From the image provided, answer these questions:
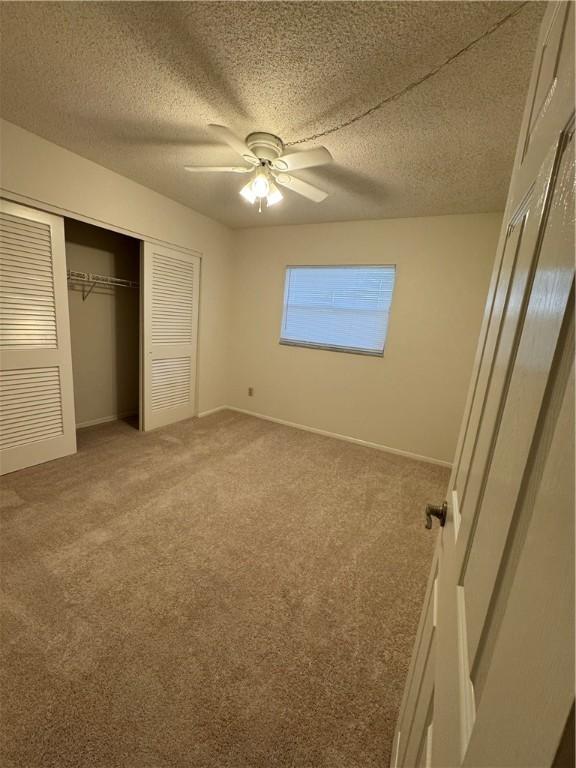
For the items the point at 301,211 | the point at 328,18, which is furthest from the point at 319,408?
the point at 328,18

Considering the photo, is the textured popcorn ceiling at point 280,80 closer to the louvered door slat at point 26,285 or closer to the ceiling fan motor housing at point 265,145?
the ceiling fan motor housing at point 265,145

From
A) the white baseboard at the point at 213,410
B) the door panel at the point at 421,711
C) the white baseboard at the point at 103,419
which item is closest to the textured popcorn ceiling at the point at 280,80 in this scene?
the door panel at the point at 421,711

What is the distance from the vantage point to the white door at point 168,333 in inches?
125

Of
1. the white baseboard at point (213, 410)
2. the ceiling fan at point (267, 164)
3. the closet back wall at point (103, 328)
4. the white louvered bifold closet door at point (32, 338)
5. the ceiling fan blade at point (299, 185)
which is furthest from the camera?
the white baseboard at point (213, 410)

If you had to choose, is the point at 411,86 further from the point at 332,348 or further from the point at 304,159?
the point at 332,348

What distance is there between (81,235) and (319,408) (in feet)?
10.3

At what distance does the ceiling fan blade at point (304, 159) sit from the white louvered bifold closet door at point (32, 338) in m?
1.83

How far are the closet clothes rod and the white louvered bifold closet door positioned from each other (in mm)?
708

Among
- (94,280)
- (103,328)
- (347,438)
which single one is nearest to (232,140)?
(94,280)

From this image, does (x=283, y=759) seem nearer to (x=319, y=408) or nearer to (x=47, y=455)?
(x=47, y=455)

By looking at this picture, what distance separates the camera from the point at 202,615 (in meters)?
1.44

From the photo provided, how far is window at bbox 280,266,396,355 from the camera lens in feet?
10.9

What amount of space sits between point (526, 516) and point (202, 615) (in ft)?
5.27

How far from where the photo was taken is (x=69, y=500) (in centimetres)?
217
